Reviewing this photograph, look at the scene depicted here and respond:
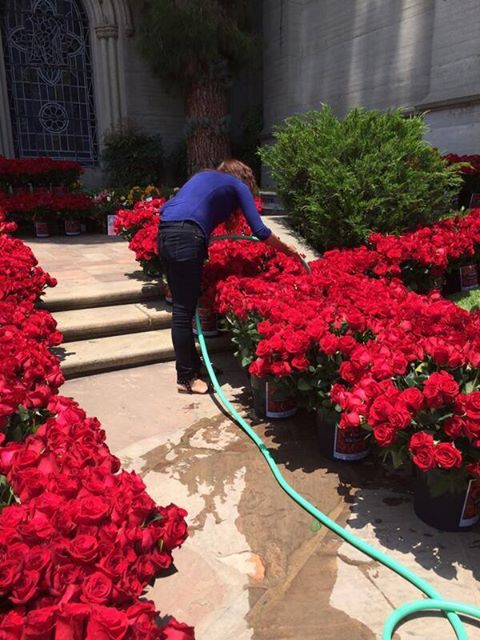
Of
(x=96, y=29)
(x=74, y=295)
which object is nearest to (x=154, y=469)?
(x=74, y=295)

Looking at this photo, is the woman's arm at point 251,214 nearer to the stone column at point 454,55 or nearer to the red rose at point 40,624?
the red rose at point 40,624

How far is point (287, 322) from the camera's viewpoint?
2.86 meters

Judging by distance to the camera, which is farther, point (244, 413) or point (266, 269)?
point (266, 269)

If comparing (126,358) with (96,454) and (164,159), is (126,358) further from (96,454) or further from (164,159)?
(164,159)

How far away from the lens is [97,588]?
1.17 meters

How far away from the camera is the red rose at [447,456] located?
6.33ft

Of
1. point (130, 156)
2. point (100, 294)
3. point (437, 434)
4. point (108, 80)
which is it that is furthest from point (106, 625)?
point (108, 80)

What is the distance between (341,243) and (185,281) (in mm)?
2569

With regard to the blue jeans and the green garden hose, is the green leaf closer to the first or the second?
the green garden hose

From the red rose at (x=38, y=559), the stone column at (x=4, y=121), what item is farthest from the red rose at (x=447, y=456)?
the stone column at (x=4, y=121)

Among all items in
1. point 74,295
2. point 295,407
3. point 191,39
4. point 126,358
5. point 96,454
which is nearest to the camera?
point 96,454

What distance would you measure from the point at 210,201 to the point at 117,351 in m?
1.45

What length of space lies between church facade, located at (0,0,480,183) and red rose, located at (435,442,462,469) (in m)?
8.62

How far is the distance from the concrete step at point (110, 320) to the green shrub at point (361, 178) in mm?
2025
